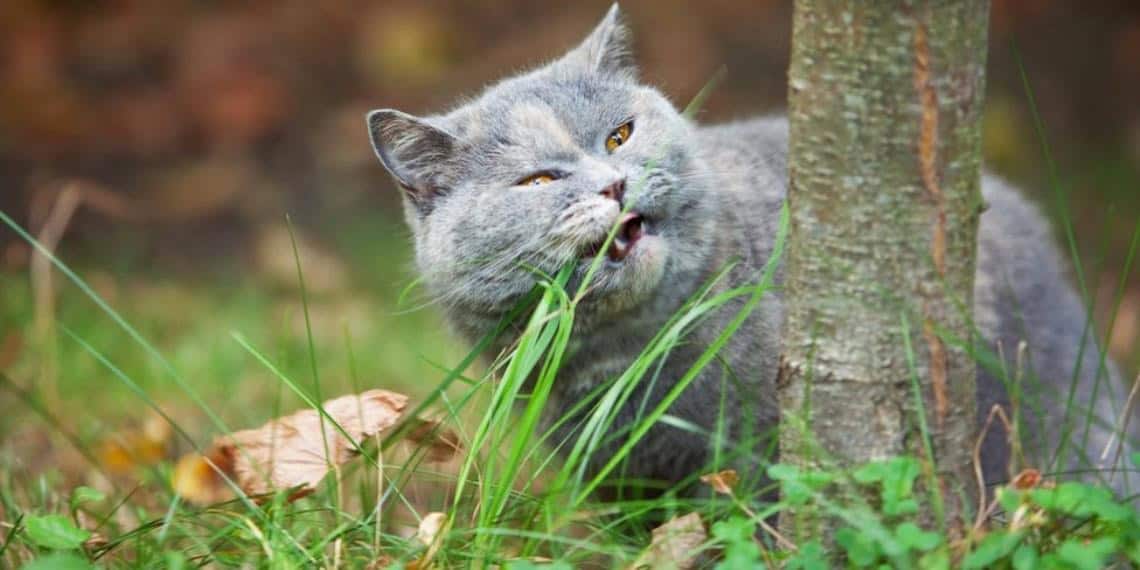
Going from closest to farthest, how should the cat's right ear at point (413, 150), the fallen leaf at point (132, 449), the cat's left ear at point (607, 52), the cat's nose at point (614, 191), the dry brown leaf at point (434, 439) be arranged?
the dry brown leaf at point (434, 439), the cat's nose at point (614, 191), the cat's right ear at point (413, 150), the cat's left ear at point (607, 52), the fallen leaf at point (132, 449)

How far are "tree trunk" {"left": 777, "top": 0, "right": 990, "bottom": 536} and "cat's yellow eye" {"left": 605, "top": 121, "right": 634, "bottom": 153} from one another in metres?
0.63

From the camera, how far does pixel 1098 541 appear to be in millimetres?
1607

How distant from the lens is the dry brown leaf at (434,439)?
Answer: 2.04m

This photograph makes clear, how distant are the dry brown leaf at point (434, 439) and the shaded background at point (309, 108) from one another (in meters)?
2.18

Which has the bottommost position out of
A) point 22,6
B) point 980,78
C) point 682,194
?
point 682,194

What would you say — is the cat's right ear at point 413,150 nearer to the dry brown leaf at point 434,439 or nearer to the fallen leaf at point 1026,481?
the dry brown leaf at point 434,439

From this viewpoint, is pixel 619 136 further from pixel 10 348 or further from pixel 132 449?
pixel 10 348

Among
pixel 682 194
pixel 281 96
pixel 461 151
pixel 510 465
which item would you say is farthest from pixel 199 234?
pixel 510 465

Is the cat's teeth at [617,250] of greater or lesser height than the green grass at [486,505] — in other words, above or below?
above

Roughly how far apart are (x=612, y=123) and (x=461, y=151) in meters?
0.31

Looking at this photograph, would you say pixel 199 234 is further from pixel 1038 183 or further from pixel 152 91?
pixel 1038 183

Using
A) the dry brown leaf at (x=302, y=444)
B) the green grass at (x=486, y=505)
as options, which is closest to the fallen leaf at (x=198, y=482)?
the green grass at (x=486, y=505)

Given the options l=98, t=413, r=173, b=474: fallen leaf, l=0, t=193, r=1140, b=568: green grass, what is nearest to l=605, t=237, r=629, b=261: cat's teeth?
l=0, t=193, r=1140, b=568: green grass

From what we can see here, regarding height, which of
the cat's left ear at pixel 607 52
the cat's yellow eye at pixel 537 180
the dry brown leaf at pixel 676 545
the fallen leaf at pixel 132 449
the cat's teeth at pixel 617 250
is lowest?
the fallen leaf at pixel 132 449
